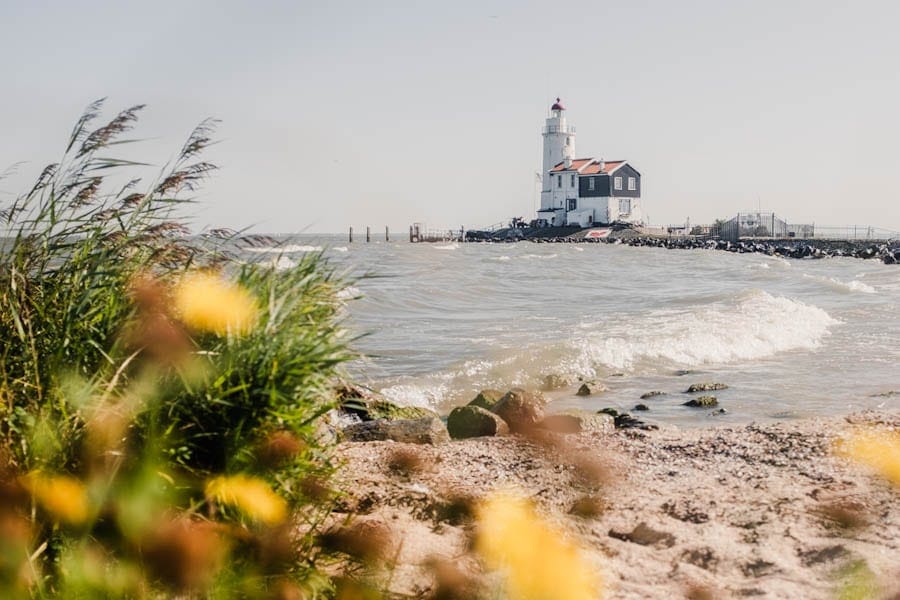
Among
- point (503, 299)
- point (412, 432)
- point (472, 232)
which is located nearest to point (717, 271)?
point (503, 299)

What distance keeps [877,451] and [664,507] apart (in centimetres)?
294

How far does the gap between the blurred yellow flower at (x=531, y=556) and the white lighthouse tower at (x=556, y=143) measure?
8851cm

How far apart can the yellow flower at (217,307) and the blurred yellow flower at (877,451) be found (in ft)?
15.3

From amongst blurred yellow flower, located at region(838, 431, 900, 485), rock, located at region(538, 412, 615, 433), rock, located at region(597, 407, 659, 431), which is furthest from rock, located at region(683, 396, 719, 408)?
blurred yellow flower, located at region(838, 431, 900, 485)

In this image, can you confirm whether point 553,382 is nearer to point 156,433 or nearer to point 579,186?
point 156,433

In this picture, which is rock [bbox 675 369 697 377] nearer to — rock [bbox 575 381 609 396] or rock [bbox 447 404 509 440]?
rock [bbox 575 381 609 396]

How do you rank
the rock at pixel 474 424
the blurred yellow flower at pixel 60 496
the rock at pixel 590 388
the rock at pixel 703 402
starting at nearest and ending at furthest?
the blurred yellow flower at pixel 60 496, the rock at pixel 474 424, the rock at pixel 703 402, the rock at pixel 590 388

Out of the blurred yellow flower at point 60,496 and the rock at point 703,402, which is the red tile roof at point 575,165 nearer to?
the rock at point 703,402

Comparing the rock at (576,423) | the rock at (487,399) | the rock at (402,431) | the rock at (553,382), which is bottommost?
the rock at (553,382)

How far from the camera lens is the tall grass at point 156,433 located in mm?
3236

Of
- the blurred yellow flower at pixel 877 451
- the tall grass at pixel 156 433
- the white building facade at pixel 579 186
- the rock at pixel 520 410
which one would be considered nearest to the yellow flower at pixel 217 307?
the tall grass at pixel 156 433

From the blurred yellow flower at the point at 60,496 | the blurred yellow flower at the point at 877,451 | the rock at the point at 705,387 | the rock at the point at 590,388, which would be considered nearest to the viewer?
the blurred yellow flower at the point at 60,496

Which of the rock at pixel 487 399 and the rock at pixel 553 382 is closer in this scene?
the rock at pixel 487 399

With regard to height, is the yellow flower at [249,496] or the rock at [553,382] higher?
the yellow flower at [249,496]
